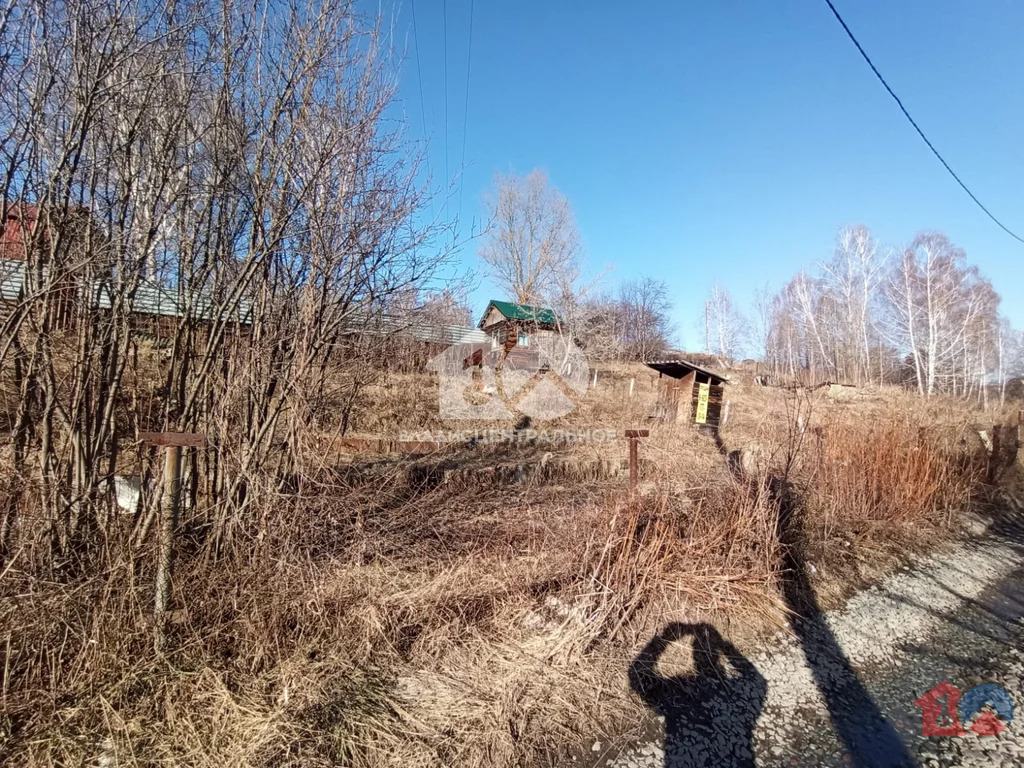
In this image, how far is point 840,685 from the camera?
2.78m

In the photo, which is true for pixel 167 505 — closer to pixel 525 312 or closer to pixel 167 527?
pixel 167 527

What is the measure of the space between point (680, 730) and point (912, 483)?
5.17 m

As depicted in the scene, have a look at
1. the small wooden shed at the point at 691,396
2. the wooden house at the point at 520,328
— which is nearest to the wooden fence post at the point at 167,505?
the small wooden shed at the point at 691,396

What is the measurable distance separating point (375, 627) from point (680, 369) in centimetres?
1241

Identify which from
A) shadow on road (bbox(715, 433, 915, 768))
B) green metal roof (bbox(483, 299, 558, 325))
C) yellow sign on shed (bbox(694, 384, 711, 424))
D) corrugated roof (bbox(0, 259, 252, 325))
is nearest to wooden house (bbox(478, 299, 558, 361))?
green metal roof (bbox(483, 299, 558, 325))

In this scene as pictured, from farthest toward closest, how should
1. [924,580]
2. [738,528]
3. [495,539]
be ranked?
[924,580], [495,539], [738,528]

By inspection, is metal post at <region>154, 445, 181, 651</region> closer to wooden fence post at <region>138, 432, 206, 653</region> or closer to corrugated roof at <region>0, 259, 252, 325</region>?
wooden fence post at <region>138, 432, 206, 653</region>

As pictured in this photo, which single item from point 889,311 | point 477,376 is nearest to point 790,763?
point 477,376

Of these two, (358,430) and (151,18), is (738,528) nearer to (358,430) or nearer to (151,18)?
(151,18)

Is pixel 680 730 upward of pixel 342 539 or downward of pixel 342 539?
downward

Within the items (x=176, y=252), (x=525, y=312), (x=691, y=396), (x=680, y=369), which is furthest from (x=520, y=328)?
(x=176, y=252)

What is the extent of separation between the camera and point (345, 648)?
2414 millimetres

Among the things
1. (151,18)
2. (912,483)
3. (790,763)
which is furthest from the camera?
(912,483)

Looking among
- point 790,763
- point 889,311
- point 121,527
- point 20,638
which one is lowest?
point 790,763
